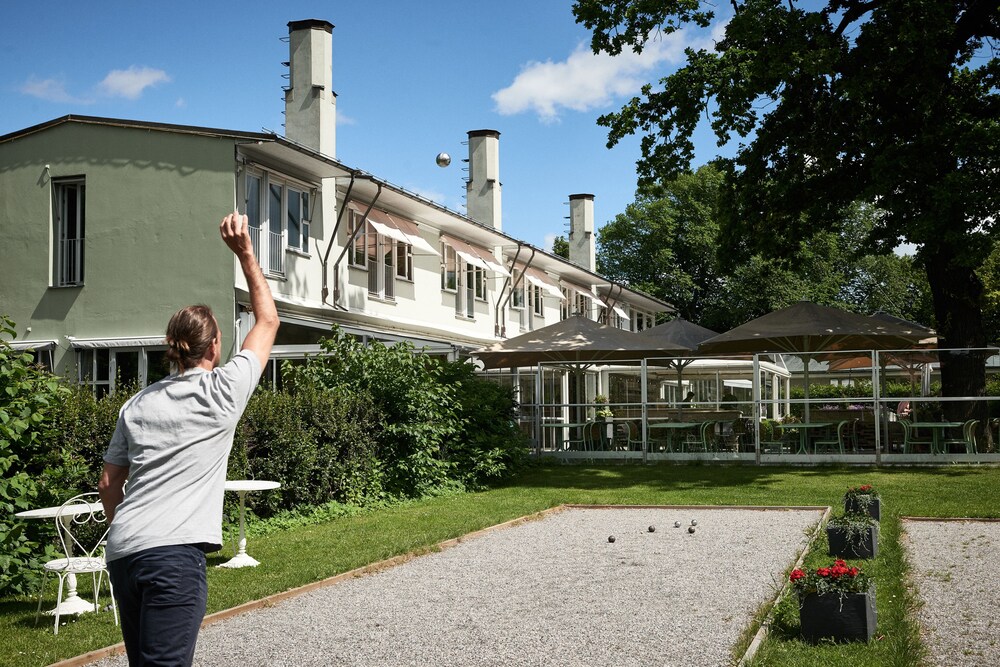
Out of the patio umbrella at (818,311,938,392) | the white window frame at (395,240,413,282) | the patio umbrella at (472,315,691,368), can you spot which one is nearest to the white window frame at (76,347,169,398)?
the patio umbrella at (472,315,691,368)

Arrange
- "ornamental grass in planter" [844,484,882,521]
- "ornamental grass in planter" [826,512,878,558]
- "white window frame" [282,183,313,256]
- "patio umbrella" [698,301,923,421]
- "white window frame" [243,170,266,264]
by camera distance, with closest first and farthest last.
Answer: "ornamental grass in planter" [826,512,878,558]
"ornamental grass in planter" [844,484,882,521]
"patio umbrella" [698,301,923,421]
"white window frame" [243,170,266,264]
"white window frame" [282,183,313,256]

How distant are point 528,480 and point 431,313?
11.8 meters

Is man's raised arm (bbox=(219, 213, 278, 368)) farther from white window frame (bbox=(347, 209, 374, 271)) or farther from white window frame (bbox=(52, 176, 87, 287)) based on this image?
white window frame (bbox=(347, 209, 374, 271))

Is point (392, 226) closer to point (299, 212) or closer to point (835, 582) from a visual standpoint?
point (299, 212)

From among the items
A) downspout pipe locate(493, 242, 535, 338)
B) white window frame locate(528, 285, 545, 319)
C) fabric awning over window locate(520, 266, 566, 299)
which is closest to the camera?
downspout pipe locate(493, 242, 535, 338)

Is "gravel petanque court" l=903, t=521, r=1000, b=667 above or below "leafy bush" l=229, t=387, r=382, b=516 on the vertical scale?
below

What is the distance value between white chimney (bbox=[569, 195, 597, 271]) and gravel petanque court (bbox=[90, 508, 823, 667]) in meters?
36.0

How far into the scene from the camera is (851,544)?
10.5 m

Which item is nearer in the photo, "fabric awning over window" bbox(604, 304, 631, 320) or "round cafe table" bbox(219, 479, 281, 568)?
"round cafe table" bbox(219, 479, 281, 568)

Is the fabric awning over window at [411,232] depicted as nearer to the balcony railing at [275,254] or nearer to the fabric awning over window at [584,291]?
the balcony railing at [275,254]

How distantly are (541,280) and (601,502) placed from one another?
22959 millimetres

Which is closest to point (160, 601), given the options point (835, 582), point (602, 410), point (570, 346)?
point (835, 582)

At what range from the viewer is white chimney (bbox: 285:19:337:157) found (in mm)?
27000

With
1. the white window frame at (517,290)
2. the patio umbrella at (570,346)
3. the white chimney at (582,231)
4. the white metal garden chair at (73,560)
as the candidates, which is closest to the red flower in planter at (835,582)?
the white metal garden chair at (73,560)
